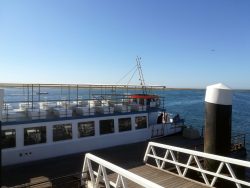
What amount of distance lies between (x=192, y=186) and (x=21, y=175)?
8130 mm

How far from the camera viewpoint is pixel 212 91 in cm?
1106

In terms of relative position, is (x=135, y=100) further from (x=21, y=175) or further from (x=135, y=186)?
(x=135, y=186)

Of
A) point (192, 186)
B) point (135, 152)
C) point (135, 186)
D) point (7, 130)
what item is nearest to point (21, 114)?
point (7, 130)

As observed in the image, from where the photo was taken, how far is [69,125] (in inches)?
666

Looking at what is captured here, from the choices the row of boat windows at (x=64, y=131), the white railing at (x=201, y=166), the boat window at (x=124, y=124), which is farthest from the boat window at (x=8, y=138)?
the white railing at (x=201, y=166)

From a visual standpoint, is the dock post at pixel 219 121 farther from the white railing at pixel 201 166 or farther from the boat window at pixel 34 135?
the boat window at pixel 34 135

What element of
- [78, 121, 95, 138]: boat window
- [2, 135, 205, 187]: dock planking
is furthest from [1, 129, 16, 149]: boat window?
[78, 121, 95, 138]: boat window

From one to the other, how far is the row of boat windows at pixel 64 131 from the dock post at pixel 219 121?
28.5ft

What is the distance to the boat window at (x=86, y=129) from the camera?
17.4 meters

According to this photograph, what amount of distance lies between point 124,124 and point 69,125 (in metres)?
4.29

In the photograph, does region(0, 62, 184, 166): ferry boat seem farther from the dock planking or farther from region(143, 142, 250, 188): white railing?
region(143, 142, 250, 188): white railing

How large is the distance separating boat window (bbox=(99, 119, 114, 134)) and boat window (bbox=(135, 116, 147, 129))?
90.5 inches

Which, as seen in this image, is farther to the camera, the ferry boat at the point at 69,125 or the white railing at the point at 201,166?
the ferry boat at the point at 69,125

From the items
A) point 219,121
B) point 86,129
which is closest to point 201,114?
point 86,129
